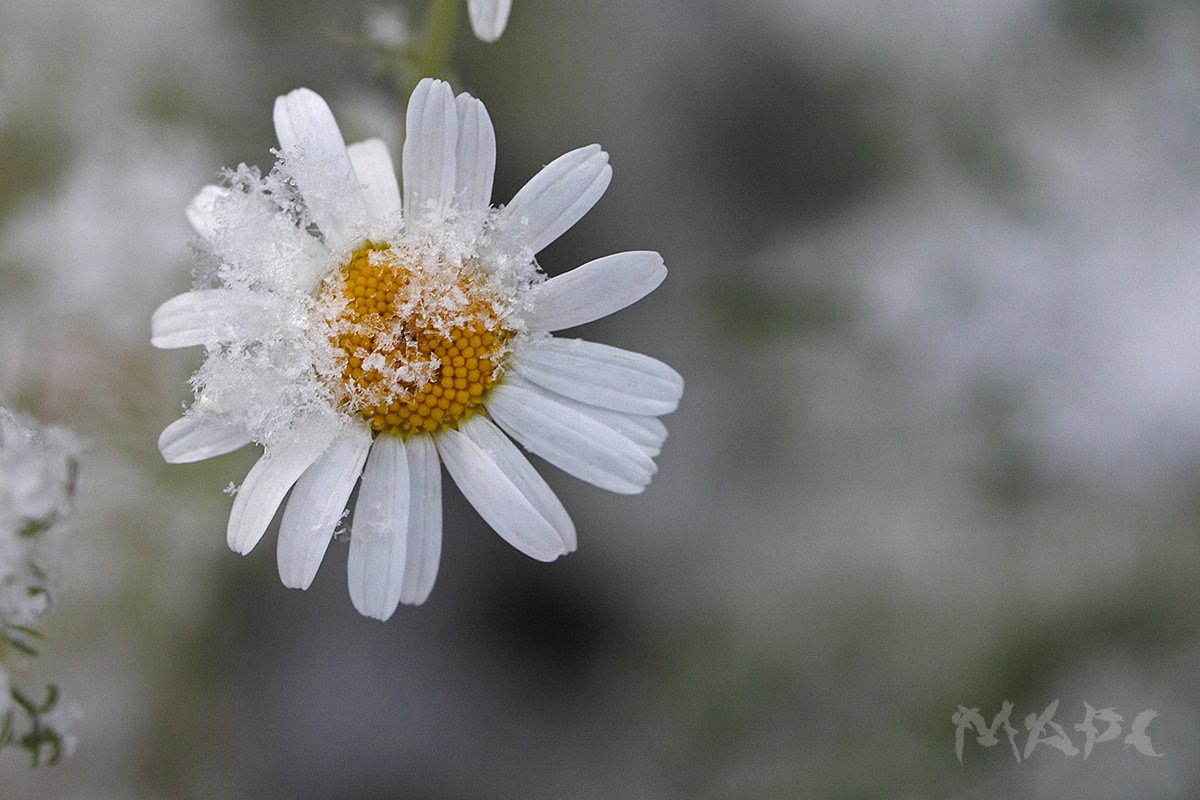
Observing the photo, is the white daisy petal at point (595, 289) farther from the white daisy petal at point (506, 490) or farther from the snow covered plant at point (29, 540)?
the snow covered plant at point (29, 540)

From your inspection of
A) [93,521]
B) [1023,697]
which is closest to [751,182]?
[1023,697]

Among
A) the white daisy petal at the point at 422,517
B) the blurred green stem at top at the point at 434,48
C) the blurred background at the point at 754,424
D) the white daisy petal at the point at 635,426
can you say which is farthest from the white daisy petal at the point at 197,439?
the blurred background at the point at 754,424

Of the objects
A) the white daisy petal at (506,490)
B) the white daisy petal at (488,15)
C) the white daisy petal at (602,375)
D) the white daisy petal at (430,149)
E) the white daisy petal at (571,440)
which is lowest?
the white daisy petal at (506,490)

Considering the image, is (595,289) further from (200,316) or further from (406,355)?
(200,316)

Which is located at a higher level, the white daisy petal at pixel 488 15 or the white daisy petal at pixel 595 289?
the white daisy petal at pixel 488 15

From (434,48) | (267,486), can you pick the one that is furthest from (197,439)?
(434,48)

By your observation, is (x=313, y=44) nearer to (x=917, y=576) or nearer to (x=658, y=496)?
(x=658, y=496)
